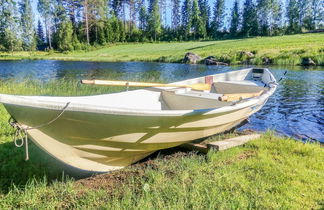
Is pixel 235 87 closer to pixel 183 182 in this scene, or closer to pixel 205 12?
pixel 183 182

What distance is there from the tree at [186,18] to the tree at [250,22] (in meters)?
14.2

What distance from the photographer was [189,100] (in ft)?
17.6

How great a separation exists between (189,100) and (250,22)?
2662 inches

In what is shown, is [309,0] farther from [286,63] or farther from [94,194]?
[94,194]

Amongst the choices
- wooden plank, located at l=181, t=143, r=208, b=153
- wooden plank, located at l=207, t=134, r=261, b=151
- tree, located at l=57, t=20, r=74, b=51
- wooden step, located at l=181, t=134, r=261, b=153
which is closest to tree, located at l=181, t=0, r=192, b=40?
tree, located at l=57, t=20, r=74, b=51

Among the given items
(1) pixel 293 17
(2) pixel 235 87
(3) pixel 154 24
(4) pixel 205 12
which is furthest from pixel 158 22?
(2) pixel 235 87

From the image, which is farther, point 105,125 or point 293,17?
point 293,17

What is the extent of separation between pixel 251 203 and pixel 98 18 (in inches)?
2604

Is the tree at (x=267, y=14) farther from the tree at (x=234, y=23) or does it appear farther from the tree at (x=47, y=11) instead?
the tree at (x=47, y=11)

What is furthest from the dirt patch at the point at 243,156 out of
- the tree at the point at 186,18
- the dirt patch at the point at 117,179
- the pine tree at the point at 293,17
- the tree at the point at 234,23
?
the tree at the point at 234,23

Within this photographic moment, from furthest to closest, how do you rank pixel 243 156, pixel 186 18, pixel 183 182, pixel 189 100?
pixel 186 18
pixel 189 100
pixel 243 156
pixel 183 182

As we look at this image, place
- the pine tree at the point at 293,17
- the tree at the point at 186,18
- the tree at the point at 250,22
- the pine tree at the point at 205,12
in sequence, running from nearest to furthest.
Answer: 1. the pine tree at the point at 293,17
2. the tree at the point at 250,22
3. the tree at the point at 186,18
4. the pine tree at the point at 205,12

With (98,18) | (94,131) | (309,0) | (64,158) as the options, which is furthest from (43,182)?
(309,0)

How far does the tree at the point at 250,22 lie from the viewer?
65000mm
